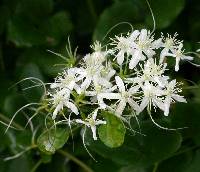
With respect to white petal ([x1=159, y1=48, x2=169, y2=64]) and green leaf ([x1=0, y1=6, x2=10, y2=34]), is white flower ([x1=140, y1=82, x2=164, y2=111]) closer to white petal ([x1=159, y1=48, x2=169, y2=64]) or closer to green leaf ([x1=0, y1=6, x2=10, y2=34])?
white petal ([x1=159, y1=48, x2=169, y2=64])

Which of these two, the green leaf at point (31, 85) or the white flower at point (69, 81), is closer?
the white flower at point (69, 81)

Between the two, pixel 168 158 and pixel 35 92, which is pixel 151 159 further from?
pixel 35 92

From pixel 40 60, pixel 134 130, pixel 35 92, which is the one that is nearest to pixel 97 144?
pixel 134 130

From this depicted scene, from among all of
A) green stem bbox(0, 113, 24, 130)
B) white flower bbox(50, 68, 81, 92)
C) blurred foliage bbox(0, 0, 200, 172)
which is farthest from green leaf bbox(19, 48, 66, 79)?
white flower bbox(50, 68, 81, 92)

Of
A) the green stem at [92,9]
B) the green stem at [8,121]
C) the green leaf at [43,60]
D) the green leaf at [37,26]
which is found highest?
the green stem at [92,9]

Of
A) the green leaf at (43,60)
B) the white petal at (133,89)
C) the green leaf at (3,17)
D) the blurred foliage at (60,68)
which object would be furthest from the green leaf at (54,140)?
the green leaf at (3,17)

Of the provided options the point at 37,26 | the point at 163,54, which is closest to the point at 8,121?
the point at 37,26

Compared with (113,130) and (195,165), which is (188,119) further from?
(113,130)

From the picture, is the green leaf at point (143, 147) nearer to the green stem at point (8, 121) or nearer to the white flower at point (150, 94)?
the white flower at point (150, 94)
